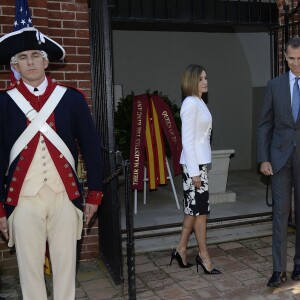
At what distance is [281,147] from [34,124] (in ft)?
6.73

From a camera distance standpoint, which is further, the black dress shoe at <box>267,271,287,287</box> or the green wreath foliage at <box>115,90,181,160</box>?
the green wreath foliage at <box>115,90,181,160</box>

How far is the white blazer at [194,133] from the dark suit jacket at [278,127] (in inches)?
17.6

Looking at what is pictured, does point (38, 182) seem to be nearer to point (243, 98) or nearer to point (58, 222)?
point (58, 222)

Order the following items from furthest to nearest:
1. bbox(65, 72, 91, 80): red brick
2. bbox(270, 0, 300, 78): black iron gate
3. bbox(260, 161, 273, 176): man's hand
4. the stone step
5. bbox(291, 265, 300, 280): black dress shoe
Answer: bbox(270, 0, 300, 78): black iron gate, the stone step, bbox(65, 72, 91, 80): red brick, bbox(291, 265, 300, 280): black dress shoe, bbox(260, 161, 273, 176): man's hand

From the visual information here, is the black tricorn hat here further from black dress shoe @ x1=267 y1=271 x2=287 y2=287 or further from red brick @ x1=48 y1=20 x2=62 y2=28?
black dress shoe @ x1=267 y1=271 x2=287 y2=287

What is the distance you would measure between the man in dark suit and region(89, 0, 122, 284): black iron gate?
1221 mm

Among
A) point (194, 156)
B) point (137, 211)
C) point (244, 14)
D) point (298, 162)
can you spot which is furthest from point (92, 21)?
point (137, 211)

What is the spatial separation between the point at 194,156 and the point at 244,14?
1.94 meters

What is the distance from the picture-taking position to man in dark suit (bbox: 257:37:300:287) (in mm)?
3902

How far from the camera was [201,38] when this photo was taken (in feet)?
30.5

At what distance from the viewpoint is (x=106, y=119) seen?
3.86m

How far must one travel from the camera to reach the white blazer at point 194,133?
160 inches

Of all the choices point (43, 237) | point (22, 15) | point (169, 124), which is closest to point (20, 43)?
point (22, 15)

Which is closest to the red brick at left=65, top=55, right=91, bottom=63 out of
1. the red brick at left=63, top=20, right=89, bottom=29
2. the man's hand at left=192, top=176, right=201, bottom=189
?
the red brick at left=63, top=20, right=89, bottom=29
